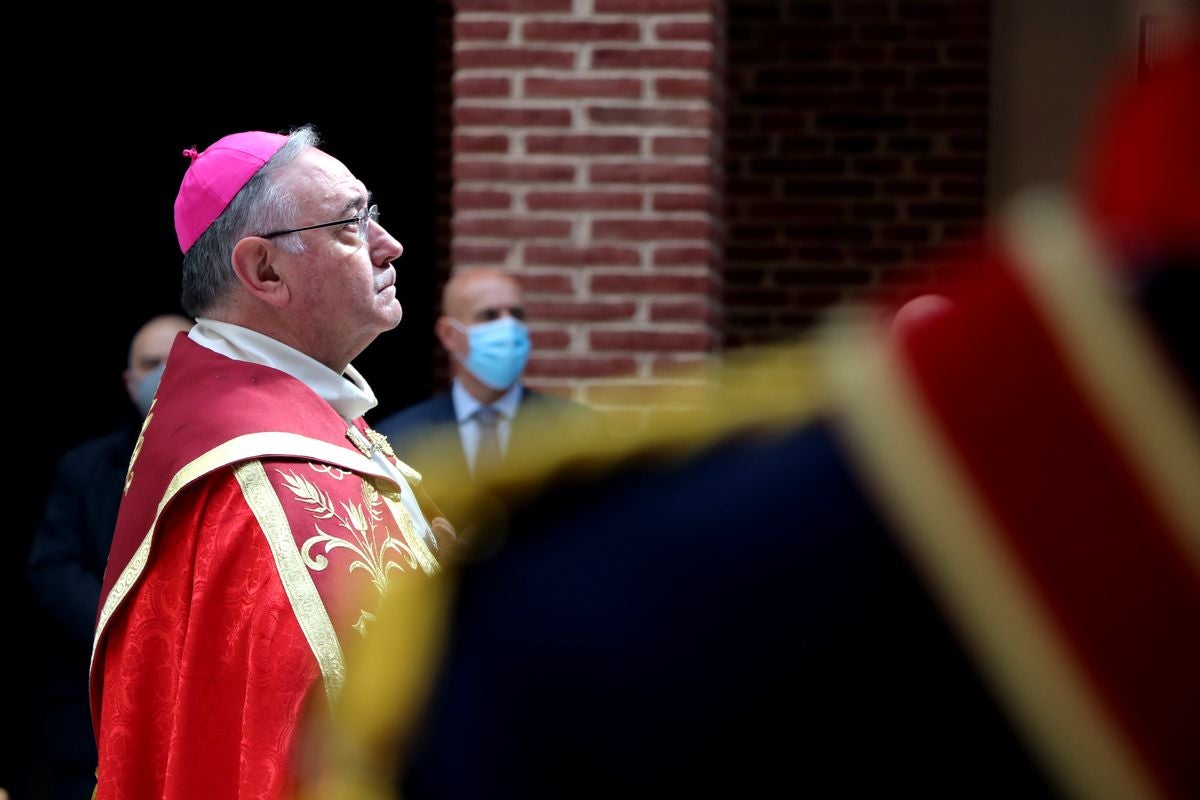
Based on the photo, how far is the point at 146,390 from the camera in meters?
4.97

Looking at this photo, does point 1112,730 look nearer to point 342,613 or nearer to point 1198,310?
point 1198,310

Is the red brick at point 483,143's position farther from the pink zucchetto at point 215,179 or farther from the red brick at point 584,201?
the pink zucchetto at point 215,179

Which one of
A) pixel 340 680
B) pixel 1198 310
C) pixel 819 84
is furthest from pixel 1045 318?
pixel 819 84

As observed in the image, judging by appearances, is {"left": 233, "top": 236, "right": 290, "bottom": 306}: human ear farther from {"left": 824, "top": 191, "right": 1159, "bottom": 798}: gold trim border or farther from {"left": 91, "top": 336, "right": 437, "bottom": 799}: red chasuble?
{"left": 824, "top": 191, "right": 1159, "bottom": 798}: gold trim border

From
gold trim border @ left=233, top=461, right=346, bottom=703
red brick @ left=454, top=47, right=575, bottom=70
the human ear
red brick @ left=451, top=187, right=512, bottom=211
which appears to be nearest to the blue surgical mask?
red brick @ left=451, top=187, right=512, bottom=211

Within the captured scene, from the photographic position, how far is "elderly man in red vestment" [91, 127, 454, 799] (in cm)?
224

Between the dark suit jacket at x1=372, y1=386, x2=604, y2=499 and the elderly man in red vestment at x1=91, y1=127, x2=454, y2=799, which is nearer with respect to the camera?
the elderly man in red vestment at x1=91, y1=127, x2=454, y2=799

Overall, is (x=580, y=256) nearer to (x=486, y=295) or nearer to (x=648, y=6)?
(x=486, y=295)

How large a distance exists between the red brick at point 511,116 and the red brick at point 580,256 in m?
0.36

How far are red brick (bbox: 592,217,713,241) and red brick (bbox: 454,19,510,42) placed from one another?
62 cm

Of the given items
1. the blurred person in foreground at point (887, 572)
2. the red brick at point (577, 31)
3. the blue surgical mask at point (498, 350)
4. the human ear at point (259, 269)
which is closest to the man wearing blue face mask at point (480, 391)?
the blue surgical mask at point (498, 350)

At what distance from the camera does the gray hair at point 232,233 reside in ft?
8.68

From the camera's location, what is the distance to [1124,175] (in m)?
0.61

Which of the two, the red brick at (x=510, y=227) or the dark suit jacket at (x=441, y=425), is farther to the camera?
the red brick at (x=510, y=227)
